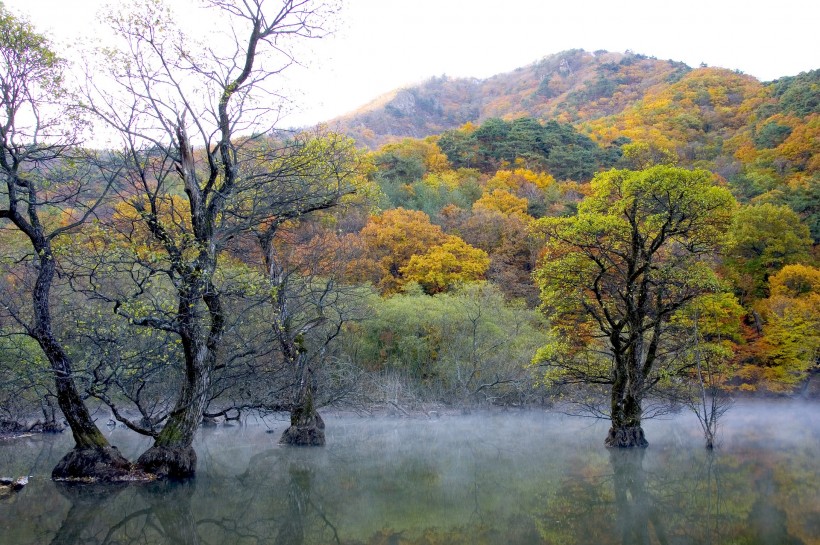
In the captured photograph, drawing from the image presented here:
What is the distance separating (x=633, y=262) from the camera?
1622cm

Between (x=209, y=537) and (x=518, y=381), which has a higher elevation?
(x=209, y=537)

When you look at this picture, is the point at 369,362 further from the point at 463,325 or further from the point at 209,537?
the point at 209,537

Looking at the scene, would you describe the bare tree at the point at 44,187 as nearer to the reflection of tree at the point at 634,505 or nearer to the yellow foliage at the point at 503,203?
the reflection of tree at the point at 634,505

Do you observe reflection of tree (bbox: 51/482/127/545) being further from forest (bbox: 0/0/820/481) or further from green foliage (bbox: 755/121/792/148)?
green foliage (bbox: 755/121/792/148)

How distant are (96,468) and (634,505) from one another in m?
9.39

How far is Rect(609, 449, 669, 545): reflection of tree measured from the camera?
8.64 m

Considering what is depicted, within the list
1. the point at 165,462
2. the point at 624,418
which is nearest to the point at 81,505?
the point at 165,462

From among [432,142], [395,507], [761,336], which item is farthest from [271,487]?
[432,142]

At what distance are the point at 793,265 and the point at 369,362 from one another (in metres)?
23.0

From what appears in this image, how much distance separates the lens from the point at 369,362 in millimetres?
31656

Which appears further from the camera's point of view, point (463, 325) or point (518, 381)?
point (463, 325)

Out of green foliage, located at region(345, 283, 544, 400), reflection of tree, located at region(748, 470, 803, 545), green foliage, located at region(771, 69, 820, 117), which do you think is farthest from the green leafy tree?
green foliage, located at region(771, 69, 820, 117)

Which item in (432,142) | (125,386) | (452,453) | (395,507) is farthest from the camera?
(432,142)

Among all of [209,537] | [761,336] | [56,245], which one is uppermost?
[56,245]
